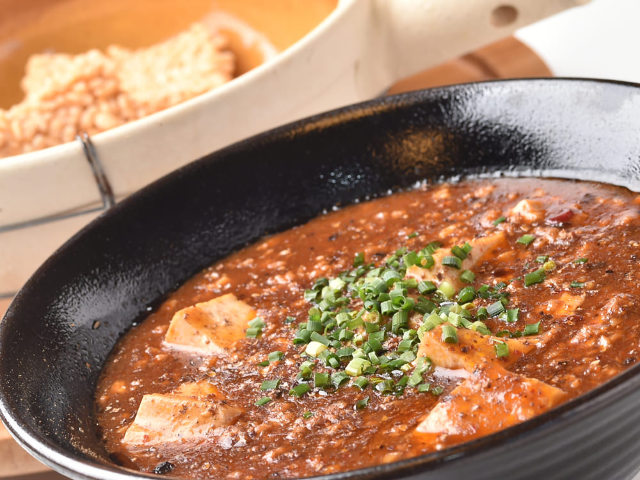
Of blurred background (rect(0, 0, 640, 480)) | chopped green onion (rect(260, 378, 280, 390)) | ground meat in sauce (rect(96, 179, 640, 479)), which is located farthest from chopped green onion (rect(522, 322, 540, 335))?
blurred background (rect(0, 0, 640, 480))

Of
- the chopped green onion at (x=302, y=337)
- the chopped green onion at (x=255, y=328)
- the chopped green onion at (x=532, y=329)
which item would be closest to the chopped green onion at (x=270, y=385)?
the chopped green onion at (x=302, y=337)

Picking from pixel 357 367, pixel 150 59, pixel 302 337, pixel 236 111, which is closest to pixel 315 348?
pixel 302 337

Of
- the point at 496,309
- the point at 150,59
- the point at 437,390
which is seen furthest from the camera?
the point at 150,59

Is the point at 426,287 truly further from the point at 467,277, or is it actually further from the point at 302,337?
the point at 302,337

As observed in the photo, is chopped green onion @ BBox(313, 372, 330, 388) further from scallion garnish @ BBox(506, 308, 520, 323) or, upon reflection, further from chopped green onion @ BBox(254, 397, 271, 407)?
scallion garnish @ BBox(506, 308, 520, 323)

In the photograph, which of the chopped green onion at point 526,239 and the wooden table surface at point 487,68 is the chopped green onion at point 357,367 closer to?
the chopped green onion at point 526,239

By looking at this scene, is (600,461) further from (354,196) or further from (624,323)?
(354,196)
